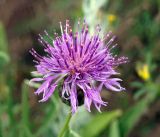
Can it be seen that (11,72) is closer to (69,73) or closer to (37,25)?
(37,25)

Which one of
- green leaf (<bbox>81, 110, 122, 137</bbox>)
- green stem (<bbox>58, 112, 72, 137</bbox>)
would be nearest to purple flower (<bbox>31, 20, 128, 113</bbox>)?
green stem (<bbox>58, 112, 72, 137</bbox>)

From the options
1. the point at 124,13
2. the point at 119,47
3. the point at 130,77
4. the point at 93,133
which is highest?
the point at 124,13

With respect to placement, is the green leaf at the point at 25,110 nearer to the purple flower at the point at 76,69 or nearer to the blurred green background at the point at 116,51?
→ the blurred green background at the point at 116,51

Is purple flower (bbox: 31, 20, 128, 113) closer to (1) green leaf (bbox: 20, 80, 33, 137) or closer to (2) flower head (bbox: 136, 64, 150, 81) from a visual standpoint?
(1) green leaf (bbox: 20, 80, 33, 137)

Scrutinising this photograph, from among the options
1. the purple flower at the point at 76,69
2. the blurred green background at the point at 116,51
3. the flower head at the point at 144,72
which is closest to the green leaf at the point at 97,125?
the blurred green background at the point at 116,51

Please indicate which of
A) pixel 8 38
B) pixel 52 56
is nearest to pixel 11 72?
pixel 8 38

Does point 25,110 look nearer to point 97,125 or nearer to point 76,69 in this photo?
point 97,125
